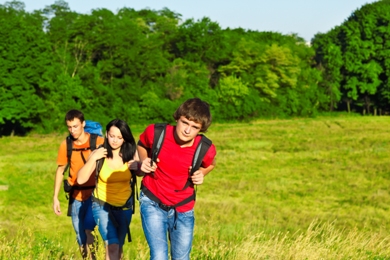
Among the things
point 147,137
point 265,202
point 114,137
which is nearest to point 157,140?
point 147,137

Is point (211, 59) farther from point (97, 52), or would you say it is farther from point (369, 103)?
point (369, 103)

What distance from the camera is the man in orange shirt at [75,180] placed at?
20.8 feet

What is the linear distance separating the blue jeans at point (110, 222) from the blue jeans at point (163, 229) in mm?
911

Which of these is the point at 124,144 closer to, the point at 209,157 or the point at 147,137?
the point at 147,137

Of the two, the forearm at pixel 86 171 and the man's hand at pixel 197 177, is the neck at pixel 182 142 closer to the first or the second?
the man's hand at pixel 197 177

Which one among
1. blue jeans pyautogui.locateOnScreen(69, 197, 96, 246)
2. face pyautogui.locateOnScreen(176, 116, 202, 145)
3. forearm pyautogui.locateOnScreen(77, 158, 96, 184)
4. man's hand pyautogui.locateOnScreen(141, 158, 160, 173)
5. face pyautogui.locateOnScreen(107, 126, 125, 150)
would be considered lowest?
blue jeans pyautogui.locateOnScreen(69, 197, 96, 246)

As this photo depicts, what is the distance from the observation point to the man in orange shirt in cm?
634

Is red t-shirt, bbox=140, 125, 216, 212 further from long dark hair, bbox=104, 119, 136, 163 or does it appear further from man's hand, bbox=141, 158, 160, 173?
long dark hair, bbox=104, 119, 136, 163

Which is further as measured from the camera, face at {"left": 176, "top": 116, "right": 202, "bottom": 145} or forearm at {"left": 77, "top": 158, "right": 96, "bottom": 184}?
forearm at {"left": 77, "top": 158, "right": 96, "bottom": 184}

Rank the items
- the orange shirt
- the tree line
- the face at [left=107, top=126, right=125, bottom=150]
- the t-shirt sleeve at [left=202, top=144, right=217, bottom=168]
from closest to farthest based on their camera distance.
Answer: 1. the t-shirt sleeve at [left=202, top=144, right=217, bottom=168]
2. the face at [left=107, top=126, right=125, bottom=150]
3. the orange shirt
4. the tree line

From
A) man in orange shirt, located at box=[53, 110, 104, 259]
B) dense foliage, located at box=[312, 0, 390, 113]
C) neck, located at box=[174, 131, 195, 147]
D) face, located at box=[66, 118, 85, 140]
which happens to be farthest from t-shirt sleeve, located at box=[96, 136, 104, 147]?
dense foliage, located at box=[312, 0, 390, 113]

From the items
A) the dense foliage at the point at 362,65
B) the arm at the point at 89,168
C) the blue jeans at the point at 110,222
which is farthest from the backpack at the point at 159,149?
the dense foliage at the point at 362,65

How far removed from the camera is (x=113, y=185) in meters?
5.59

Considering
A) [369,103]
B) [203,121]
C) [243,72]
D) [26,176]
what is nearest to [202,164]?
[203,121]
